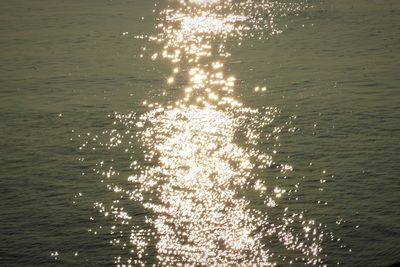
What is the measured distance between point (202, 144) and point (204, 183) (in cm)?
48

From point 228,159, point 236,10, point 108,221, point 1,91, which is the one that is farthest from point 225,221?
point 236,10

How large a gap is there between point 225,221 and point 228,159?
2.16 feet

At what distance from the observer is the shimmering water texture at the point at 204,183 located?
260 cm

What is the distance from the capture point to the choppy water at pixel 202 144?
266 centimetres

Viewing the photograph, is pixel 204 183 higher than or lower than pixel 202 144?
lower

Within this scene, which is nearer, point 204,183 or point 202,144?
point 204,183

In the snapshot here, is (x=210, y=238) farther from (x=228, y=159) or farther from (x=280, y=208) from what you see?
(x=228, y=159)

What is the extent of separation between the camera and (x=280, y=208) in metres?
2.91

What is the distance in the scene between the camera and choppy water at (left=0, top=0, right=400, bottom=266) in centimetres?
266

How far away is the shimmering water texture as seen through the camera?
260 cm

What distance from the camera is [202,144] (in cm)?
364

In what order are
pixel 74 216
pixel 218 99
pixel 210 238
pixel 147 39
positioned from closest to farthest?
pixel 210 238 → pixel 74 216 → pixel 218 99 → pixel 147 39

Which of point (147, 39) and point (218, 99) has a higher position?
point (147, 39)

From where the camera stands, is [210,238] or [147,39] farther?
[147,39]
